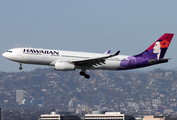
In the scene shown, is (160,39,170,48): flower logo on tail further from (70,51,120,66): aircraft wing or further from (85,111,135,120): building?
(85,111,135,120): building

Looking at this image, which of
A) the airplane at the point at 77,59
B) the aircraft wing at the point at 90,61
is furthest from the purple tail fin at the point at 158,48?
the aircraft wing at the point at 90,61

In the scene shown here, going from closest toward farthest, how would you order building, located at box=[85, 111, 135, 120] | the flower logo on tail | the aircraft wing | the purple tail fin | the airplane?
the aircraft wing < the airplane < the purple tail fin < the flower logo on tail < building, located at box=[85, 111, 135, 120]

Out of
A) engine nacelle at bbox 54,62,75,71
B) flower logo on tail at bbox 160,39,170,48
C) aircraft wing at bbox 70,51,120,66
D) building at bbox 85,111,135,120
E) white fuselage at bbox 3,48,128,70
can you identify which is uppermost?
flower logo on tail at bbox 160,39,170,48

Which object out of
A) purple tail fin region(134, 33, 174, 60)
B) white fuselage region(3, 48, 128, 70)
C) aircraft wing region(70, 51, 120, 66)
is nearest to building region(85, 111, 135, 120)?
purple tail fin region(134, 33, 174, 60)

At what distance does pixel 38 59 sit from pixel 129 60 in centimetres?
1525

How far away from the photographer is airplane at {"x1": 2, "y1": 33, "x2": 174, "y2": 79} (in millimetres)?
56062

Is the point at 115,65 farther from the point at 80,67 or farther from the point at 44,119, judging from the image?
the point at 44,119

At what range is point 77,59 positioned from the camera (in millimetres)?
57406

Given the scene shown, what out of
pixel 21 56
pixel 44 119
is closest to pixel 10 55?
pixel 21 56

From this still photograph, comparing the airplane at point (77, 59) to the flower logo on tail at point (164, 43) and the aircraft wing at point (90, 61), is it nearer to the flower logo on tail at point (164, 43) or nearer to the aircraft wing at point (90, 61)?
the aircraft wing at point (90, 61)

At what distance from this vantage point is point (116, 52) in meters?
53.3

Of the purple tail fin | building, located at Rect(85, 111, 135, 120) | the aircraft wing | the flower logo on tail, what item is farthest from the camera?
building, located at Rect(85, 111, 135, 120)

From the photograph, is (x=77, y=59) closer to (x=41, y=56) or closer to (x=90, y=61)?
(x=90, y=61)

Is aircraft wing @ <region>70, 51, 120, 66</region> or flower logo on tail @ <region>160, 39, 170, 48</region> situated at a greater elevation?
flower logo on tail @ <region>160, 39, 170, 48</region>
